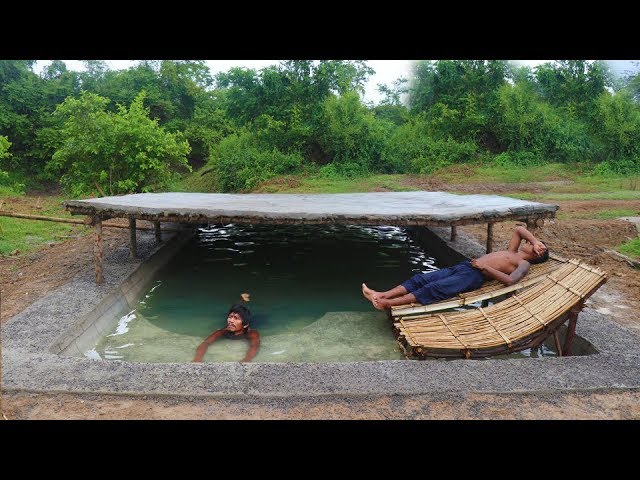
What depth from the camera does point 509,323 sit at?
19.5 feet

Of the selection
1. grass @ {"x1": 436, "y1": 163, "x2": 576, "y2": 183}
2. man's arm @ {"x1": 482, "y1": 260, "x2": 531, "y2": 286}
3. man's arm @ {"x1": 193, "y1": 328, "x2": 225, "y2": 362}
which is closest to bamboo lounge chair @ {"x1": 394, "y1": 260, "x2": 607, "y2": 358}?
man's arm @ {"x1": 482, "y1": 260, "x2": 531, "y2": 286}

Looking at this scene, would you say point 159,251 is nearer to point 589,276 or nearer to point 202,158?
point 589,276

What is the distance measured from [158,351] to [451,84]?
23.6m

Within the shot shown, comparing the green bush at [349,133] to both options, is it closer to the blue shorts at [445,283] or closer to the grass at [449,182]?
the grass at [449,182]

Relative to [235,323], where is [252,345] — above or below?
below

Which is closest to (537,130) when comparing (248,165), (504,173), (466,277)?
(504,173)

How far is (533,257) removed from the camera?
687cm

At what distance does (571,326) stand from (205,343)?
173 inches

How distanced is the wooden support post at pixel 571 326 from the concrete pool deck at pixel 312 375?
0.21m

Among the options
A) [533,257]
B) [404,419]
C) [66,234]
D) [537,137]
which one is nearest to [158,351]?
[404,419]

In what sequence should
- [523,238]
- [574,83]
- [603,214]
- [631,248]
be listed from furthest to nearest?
[574,83] → [603,214] → [631,248] → [523,238]

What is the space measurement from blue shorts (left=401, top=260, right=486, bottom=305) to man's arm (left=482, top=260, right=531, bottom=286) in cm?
17

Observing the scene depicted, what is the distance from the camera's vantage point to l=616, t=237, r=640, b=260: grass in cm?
979

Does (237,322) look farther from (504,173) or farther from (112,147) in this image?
(504,173)
